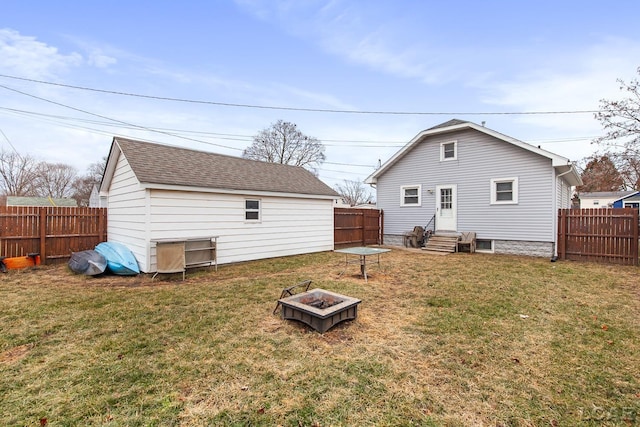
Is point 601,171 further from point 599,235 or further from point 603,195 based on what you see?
point 603,195

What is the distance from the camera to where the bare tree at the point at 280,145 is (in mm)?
27625

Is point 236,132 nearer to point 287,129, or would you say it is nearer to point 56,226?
point 287,129

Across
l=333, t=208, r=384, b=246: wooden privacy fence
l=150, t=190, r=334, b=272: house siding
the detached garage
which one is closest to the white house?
l=333, t=208, r=384, b=246: wooden privacy fence

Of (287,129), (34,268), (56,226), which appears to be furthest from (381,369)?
(287,129)

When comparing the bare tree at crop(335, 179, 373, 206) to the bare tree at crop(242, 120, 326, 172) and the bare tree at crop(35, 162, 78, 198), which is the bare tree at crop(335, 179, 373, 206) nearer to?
the bare tree at crop(242, 120, 326, 172)

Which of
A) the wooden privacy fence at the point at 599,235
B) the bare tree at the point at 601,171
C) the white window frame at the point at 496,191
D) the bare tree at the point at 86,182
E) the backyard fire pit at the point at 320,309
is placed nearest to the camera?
the backyard fire pit at the point at 320,309

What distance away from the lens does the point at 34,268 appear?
25.6 feet

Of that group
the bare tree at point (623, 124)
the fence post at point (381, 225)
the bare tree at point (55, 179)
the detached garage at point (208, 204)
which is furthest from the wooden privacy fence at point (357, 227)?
the bare tree at point (55, 179)

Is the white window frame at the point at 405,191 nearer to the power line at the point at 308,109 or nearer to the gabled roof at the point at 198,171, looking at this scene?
the gabled roof at the point at 198,171

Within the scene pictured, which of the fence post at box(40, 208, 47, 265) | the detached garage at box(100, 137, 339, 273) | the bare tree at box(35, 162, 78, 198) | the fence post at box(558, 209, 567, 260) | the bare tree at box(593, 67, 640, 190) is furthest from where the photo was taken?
the bare tree at box(35, 162, 78, 198)

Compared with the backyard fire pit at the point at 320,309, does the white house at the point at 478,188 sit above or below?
above

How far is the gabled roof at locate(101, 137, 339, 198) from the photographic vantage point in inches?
294

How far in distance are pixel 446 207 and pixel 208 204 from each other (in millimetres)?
9964

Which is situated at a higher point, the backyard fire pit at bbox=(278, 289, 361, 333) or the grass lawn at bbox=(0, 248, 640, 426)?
the backyard fire pit at bbox=(278, 289, 361, 333)
